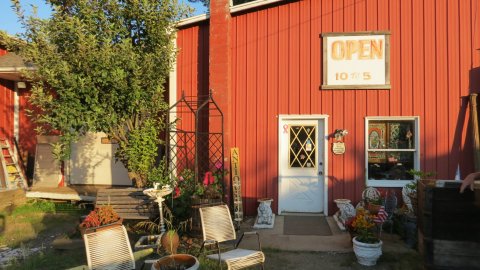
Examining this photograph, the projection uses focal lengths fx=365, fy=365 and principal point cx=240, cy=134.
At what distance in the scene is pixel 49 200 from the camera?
9.23 m

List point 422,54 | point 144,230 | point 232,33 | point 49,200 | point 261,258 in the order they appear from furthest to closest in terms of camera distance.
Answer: point 49,200 → point 232,33 → point 422,54 → point 144,230 → point 261,258

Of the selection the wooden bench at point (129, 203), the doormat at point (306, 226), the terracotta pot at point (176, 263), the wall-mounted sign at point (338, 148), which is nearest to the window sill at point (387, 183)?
the wall-mounted sign at point (338, 148)

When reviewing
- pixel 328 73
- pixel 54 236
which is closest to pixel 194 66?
pixel 328 73

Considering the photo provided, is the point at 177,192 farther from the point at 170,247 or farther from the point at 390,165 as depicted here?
the point at 390,165

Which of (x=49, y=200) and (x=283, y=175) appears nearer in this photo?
(x=283, y=175)

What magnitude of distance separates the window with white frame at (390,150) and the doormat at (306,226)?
1.37m

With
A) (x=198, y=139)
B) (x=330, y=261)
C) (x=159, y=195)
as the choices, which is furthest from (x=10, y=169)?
(x=330, y=261)

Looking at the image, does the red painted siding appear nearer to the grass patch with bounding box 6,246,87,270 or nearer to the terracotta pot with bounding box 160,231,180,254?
the grass patch with bounding box 6,246,87,270

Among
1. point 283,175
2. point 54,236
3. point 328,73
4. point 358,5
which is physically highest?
point 358,5

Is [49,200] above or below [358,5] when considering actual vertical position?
below

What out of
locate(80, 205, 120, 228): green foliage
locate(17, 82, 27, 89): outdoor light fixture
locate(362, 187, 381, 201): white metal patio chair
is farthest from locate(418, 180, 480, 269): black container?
locate(17, 82, 27, 89): outdoor light fixture

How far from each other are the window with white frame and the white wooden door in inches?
39.6

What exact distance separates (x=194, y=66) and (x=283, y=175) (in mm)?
3100

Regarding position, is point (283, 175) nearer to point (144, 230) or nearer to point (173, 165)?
point (173, 165)
